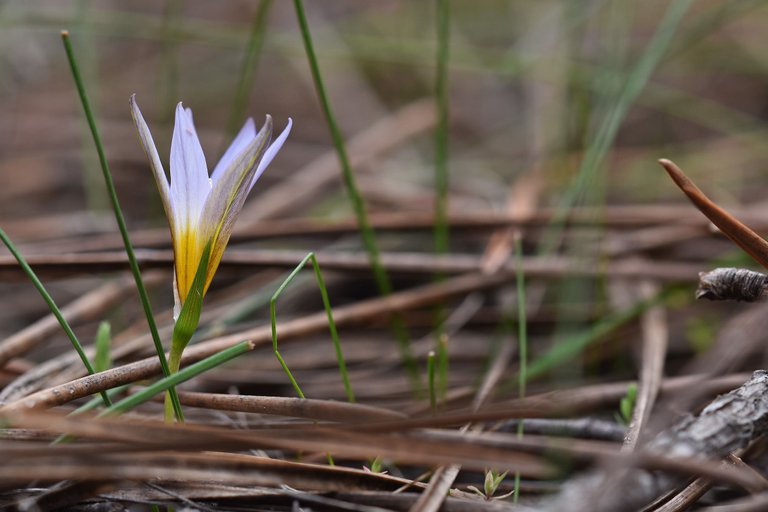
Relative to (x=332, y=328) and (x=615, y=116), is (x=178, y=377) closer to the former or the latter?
(x=332, y=328)

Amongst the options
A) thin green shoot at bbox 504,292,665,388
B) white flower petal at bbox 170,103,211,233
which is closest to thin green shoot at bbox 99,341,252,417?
white flower petal at bbox 170,103,211,233

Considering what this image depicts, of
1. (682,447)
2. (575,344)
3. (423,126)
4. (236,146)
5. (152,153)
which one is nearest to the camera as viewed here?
(682,447)

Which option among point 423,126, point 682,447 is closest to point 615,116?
point 682,447

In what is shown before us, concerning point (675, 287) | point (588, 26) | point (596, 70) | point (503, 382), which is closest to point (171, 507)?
point (503, 382)

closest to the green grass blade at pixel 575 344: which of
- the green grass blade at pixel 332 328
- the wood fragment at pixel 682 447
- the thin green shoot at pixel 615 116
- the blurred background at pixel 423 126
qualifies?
the blurred background at pixel 423 126

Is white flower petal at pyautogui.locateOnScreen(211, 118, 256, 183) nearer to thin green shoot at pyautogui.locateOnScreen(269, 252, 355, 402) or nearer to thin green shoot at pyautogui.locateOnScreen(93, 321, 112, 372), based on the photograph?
thin green shoot at pyautogui.locateOnScreen(269, 252, 355, 402)

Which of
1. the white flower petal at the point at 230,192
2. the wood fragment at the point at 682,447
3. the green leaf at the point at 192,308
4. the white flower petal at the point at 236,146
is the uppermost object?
the white flower petal at the point at 236,146

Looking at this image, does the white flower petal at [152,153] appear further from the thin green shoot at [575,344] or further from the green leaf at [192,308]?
the thin green shoot at [575,344]
